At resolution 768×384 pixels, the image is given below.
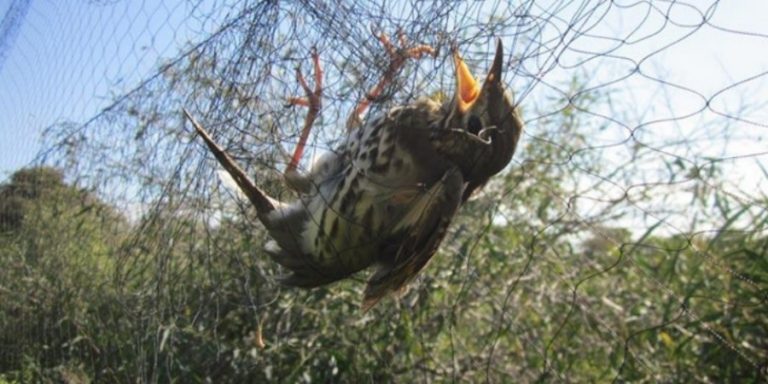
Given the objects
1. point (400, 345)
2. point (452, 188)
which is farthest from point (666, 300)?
point (452, 188)

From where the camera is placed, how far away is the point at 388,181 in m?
1.36

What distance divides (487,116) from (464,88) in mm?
74

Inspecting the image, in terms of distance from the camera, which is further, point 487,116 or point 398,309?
point 398,309

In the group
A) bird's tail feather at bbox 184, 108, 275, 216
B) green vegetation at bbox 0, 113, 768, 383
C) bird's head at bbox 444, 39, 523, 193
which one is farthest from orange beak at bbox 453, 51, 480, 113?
green vegetation at bbox 0, 113, 768, 383

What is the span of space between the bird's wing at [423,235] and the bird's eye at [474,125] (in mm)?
105

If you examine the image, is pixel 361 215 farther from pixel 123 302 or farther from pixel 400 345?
pixel 400 345

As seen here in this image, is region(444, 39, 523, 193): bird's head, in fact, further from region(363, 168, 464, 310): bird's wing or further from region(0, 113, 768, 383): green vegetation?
region(0, 113, 768, 383): green vegetation

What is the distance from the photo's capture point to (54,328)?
278 cm

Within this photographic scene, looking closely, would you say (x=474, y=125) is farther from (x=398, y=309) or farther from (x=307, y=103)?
(x=398, y=309)

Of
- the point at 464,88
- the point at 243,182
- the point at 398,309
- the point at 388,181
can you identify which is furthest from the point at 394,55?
the point at 398,309

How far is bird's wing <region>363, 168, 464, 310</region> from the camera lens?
4.17 ft

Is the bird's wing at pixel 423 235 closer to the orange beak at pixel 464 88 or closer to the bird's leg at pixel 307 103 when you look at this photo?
the orange beak at pixel 464 88

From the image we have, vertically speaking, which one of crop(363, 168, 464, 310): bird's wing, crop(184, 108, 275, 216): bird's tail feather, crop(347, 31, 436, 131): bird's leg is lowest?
crop(363, 168, 464, 310): bird's wing

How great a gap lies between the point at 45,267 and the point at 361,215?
6.22 feet
